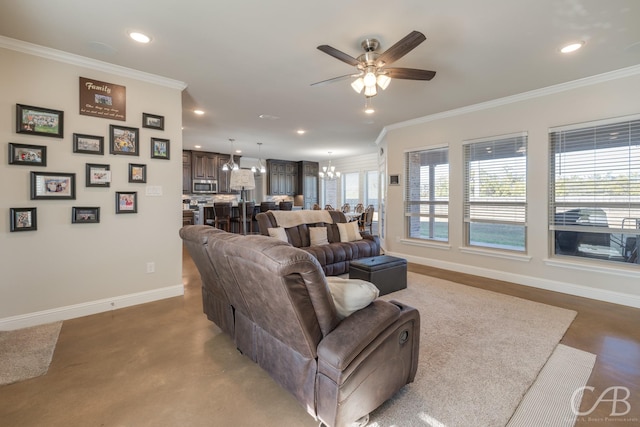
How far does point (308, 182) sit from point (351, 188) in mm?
1645

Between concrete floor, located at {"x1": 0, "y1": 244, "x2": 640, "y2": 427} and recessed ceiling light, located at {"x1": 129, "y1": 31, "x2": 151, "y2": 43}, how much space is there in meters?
2.64

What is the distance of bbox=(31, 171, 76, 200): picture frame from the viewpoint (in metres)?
2.75

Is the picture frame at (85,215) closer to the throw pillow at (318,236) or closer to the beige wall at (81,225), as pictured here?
the beige wall at (81,225)

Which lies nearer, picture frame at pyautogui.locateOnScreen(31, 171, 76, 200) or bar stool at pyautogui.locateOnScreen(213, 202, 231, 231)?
picture frame at pyautogui.locateOnScreen(31, 171, 76, 200)

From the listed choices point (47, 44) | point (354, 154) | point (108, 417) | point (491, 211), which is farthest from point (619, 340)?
point (354, 154)

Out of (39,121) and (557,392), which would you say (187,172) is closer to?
(39,121)

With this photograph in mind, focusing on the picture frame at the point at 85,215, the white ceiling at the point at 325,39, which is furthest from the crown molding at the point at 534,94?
the picture frame at the point at 85,215

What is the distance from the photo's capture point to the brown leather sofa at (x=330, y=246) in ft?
13.9

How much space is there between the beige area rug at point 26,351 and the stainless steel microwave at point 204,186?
21.0 feet

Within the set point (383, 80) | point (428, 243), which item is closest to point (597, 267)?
point (428, 243)

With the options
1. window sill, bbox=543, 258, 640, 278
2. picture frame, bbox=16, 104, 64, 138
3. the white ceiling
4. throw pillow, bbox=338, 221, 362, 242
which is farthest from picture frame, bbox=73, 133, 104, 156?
window sill, bbox=543, 258, 640, 278

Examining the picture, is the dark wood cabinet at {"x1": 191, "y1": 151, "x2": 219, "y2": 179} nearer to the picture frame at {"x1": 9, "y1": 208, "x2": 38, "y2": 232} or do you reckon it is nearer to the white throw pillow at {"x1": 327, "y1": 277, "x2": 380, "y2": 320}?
the picture frame at {"x1": 9, "y1": 208, "x2": 38, "y2": 232}

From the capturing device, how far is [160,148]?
3449mm

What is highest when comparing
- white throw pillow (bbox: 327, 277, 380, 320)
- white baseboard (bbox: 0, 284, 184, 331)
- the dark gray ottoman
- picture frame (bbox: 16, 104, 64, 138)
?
picture frame (bbox: 16, 104, 64, 138)
